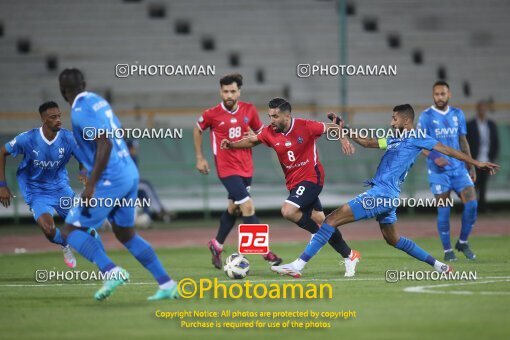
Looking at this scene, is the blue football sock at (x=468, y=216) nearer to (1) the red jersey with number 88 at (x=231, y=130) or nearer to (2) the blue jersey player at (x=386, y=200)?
(2) the blue jersey player at (x=386, y=200)

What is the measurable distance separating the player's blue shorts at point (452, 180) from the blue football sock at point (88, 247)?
592 centimetres

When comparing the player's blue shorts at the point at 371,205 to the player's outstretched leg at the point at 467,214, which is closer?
the player's blue shorts at the point at 371,205

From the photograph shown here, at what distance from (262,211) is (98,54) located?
26.0 ft

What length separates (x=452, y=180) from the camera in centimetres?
1431

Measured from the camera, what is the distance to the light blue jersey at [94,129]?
9.46 metres

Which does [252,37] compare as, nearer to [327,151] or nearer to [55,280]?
[327,151]

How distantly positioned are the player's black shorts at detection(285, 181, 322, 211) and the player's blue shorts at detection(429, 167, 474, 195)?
2621 mm

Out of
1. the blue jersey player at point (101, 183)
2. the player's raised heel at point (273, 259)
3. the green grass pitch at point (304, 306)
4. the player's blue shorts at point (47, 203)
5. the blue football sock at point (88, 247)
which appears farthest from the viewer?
the player's raised heel at point (273, 259)

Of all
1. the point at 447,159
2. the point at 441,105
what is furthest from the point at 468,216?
the point at 441,105

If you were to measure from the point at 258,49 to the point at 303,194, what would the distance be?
18.1 metres

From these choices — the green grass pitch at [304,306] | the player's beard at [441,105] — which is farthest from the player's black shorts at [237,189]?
the player's beard at [441,105]

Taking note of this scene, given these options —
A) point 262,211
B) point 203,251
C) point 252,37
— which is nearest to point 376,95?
point 252,37

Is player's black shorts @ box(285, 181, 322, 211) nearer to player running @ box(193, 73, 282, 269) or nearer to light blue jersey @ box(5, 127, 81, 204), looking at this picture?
player running @ box(193, 73, 282, 269)

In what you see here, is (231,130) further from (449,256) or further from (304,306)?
(304,306)
